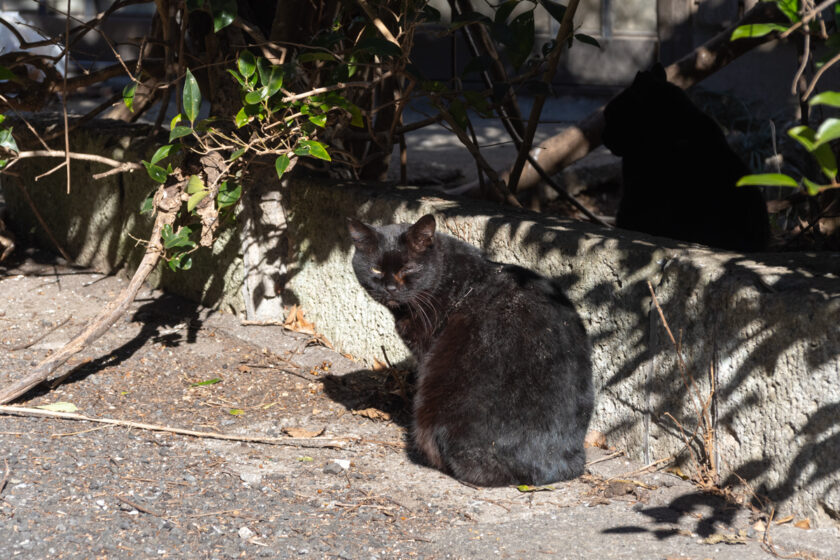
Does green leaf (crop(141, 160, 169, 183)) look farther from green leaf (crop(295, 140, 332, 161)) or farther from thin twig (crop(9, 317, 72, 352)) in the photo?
thin twig (crop(9, 317, 72, 352))

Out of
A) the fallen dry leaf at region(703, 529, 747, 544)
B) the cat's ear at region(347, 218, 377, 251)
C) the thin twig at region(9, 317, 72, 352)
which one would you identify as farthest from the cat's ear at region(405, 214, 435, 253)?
the thin twig at region(9, 317, 72, 352)

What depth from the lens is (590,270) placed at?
3191 mm

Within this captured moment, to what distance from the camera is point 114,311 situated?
400 centimetres

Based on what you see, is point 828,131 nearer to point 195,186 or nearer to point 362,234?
point 362,234

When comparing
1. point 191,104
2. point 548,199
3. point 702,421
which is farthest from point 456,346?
point 548,199

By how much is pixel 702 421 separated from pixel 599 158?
468 centimetres

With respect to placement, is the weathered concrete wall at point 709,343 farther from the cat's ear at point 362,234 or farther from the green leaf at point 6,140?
the green leaf at point 6,140

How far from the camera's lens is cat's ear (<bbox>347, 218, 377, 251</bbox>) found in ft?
10.9

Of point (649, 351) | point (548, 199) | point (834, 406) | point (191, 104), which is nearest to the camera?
point (834, 406)

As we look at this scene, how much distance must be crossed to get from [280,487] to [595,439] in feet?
3.83

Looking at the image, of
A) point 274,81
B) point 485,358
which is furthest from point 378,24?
point 485,358

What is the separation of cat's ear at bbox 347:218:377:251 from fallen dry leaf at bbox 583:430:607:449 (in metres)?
1.08

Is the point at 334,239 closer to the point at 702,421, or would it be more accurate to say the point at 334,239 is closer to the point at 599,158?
the point at 702,421

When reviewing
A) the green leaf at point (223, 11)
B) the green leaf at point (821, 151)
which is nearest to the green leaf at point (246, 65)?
the green leaf at point (223, 11)
